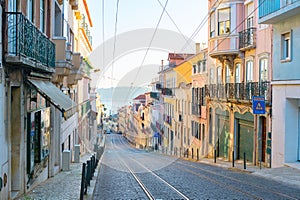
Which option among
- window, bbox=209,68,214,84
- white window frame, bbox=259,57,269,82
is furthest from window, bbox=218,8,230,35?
window, bbox=209,68,214,84

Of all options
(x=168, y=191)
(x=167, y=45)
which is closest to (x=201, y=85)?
(x=167, y=45)

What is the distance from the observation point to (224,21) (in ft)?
84.3

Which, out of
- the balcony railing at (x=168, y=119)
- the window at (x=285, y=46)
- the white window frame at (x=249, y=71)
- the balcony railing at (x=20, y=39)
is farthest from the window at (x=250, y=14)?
the balcony railing at (x=168, y=119)

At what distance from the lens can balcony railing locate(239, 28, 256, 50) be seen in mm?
22347

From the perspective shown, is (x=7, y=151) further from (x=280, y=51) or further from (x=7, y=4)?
(x=280, y=51)

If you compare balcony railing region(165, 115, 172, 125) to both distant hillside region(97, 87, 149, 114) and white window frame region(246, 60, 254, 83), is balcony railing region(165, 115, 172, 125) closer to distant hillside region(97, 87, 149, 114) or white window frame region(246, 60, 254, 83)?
distant hillside region(97, 87, 149, 114)

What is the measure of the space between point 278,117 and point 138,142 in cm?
5922

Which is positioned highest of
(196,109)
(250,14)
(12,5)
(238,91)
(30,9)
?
(250,14)

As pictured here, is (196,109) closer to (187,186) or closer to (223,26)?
(223,26)

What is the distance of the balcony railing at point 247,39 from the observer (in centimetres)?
2235

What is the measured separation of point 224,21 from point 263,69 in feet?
19.2

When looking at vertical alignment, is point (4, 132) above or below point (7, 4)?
below

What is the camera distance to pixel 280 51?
60.6ft

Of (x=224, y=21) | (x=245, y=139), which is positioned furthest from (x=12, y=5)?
(x=224, y=21)
